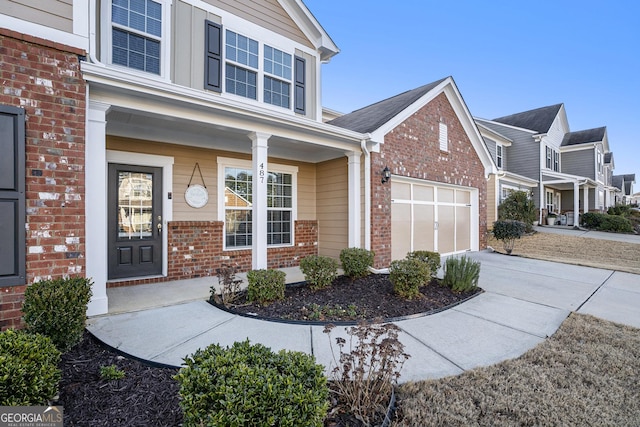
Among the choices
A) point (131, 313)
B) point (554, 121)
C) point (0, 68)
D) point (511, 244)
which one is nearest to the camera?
point (0, 68)

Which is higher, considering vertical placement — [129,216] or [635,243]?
[129,216]

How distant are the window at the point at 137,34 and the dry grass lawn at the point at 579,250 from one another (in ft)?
36.4

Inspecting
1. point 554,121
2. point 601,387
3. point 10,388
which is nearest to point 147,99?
point 10,388

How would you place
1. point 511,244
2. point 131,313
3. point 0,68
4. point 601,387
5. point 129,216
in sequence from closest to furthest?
point 601,387, point 0,68, point 131,313, point 129,216, point 511,244

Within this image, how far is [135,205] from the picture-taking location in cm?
591

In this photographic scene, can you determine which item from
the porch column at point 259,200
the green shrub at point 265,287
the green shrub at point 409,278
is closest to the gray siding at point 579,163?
the green shrub at point 409,278

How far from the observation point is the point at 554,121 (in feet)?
62.8

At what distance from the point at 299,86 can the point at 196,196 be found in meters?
3.63

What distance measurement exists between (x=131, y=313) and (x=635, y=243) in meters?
16.0

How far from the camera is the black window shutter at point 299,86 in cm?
739

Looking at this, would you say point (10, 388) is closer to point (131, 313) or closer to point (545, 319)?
point (131, 313)

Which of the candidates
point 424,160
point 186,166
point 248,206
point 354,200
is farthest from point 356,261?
point 186,166

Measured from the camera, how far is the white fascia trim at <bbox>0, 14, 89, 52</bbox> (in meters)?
3.53

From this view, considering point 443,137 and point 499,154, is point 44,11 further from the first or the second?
point 499,154
